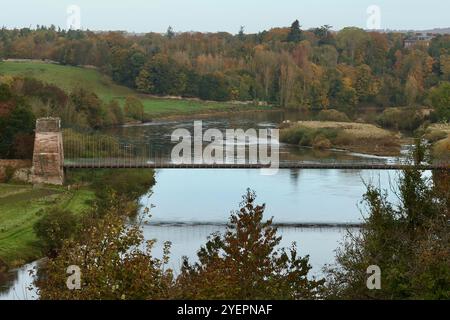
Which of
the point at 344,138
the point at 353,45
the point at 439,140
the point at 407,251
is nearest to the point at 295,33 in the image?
the point at 353,45

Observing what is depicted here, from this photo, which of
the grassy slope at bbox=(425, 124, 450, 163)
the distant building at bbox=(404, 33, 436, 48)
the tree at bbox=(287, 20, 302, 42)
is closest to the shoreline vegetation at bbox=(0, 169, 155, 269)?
the grassy slope at bbox=(425, 124, 450, 163)

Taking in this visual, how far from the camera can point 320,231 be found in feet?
104

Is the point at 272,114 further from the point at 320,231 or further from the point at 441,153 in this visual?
the point at 320,231

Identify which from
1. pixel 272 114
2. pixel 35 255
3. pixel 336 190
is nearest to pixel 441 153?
pixel 336 190

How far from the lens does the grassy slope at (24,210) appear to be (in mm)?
27789

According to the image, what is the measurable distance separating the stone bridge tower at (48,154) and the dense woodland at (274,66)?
48926 mm

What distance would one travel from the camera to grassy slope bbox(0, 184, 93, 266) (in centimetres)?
2779

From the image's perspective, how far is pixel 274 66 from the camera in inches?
3957

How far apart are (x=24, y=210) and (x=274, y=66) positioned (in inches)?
2722

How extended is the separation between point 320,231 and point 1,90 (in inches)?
777

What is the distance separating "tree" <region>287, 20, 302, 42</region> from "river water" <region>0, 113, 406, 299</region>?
69903 mm

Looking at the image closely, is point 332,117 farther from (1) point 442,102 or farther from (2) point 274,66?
(2) point 274,66

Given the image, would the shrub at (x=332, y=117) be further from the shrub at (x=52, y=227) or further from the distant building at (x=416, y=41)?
the distant building at (x=416, y=41)

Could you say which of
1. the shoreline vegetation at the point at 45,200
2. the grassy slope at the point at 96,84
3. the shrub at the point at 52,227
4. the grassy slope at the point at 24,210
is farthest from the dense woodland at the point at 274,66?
the shrub at the point at 52,227
